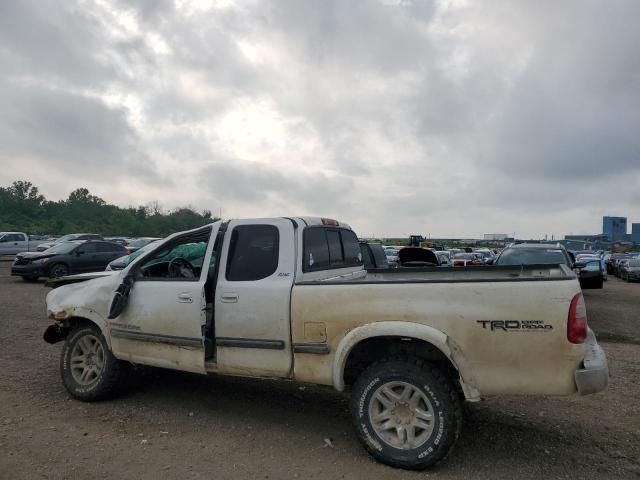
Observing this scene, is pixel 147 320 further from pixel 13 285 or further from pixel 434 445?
pixel 13 285

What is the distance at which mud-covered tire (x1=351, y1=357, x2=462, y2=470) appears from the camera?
3.54m

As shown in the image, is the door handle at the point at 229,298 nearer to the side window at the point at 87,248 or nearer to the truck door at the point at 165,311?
the truck door at the point at 165,311

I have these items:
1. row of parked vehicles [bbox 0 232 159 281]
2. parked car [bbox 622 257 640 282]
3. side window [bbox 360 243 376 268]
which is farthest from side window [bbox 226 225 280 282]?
parked car [bbox 622 257 640 282]

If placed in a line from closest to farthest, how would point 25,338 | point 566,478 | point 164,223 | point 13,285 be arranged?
1. point 566,478
2. point 25,338
3. point 13,285
4. point 164,223

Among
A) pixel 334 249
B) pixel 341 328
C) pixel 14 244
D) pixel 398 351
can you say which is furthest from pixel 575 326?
pixel 14 244

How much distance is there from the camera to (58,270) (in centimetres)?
1738

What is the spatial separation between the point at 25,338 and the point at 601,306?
1362 centimetres

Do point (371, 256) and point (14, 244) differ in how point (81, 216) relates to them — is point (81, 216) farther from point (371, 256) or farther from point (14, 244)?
point (371, 256)

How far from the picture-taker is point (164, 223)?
3597 inches

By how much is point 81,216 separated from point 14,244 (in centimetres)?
6012

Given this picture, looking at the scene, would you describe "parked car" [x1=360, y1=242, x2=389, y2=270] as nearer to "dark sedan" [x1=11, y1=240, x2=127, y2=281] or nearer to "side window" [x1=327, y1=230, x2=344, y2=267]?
"side window" [x1=327, y1=230, x2=344, y2=267]

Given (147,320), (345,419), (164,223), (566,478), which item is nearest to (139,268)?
(147,320)

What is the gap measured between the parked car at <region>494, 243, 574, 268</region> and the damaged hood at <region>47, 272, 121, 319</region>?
372 inches

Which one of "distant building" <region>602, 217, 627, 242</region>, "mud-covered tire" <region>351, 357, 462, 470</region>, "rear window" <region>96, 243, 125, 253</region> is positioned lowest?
"mud-covered tire" <region>351, 357, 462, 470</region>
